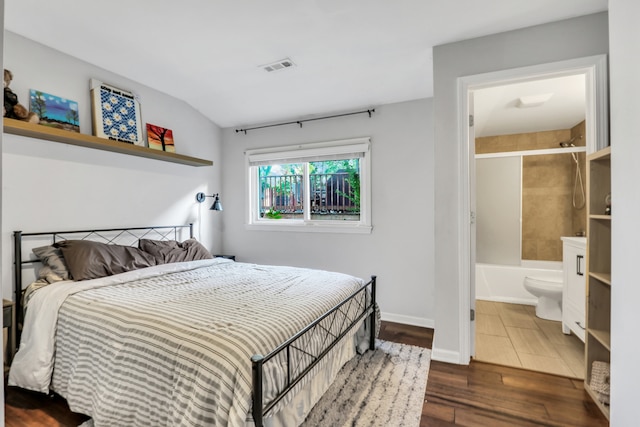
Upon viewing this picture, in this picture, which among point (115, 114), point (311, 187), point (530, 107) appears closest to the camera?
point (115, 114)

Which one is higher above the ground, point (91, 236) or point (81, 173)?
point (81, 173)

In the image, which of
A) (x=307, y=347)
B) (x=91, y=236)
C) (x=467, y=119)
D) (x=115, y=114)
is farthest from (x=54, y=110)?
(x=467, y=119)

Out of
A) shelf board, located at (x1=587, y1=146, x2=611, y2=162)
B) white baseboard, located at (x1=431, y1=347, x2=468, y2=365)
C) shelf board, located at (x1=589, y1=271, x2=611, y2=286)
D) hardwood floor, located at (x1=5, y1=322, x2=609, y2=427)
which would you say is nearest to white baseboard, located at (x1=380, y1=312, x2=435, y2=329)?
white baseboard, located at (x1=431, y1=347, x2=468, y2=365)

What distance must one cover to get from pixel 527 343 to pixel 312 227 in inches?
94.7

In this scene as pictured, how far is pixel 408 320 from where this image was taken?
3.46 meters

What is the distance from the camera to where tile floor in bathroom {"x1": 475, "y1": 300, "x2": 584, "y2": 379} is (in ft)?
8.16

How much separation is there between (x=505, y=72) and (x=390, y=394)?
2431mm

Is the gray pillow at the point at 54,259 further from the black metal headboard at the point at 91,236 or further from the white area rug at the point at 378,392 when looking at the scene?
Answer: the white area rug at the point at 378,392

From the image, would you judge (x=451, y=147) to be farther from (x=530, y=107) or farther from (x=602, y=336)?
(x=530, y=107)

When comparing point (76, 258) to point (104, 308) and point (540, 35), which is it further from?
point (540, 35)

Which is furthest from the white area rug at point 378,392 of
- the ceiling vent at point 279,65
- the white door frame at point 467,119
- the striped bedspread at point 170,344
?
the ceiling vent at point 279,65

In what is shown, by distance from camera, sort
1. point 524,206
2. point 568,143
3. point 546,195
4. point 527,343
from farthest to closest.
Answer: point 524,206, point 546,195, point 568,143, point 527,343

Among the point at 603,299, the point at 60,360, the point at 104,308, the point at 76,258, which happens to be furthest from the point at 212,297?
the point at 603,299

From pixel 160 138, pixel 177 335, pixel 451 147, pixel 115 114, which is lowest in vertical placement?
pixel 177 335
